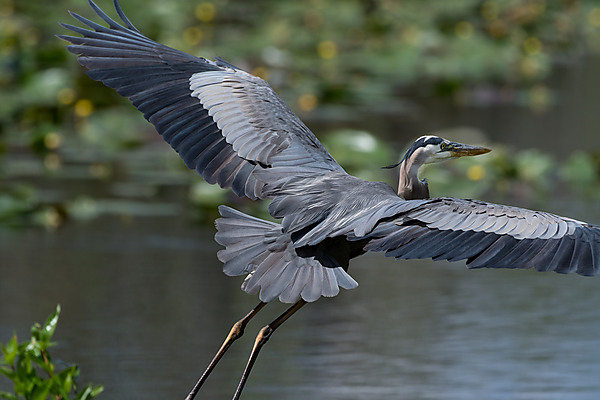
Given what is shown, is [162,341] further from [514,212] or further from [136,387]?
[514,212]

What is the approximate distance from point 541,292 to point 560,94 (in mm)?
6134

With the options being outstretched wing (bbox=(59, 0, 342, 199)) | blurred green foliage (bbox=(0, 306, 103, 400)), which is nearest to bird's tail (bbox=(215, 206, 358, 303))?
outstretched wing (bbox=(59, 0, 342, 199))

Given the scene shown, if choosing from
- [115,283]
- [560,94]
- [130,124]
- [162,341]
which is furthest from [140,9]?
[162,341]

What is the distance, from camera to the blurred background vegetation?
793 centimetres

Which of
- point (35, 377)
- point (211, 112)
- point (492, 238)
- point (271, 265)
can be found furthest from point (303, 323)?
point (492, 238)

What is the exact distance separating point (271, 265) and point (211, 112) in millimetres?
727

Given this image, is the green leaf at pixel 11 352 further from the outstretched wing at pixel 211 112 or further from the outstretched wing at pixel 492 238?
the outstretched wing at pixel 492 238

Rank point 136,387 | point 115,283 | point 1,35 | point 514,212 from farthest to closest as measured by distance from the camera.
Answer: point 1,35, point 115,283, point 136,387, point 514,212

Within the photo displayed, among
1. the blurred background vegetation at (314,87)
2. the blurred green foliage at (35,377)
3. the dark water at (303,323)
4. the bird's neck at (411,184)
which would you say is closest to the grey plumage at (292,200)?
the bird's neck at (411,184)

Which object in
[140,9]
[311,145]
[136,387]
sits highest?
[140,9]

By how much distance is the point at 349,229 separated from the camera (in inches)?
148

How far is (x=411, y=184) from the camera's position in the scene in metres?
4.19

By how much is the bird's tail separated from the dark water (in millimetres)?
827

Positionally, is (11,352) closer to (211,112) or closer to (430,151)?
(211,112)
